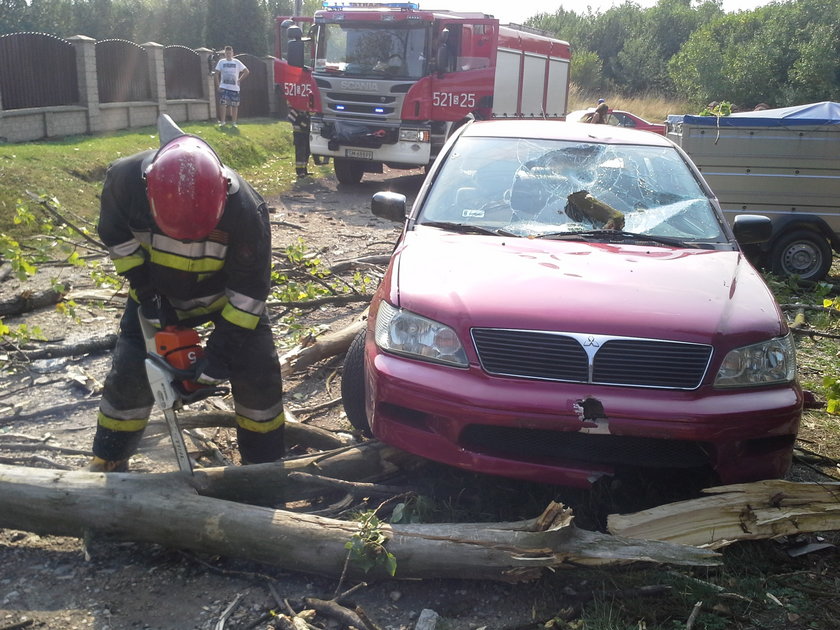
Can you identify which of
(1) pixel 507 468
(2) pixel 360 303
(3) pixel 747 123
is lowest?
(2) pixel 360 303

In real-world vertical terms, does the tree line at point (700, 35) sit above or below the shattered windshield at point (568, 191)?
above

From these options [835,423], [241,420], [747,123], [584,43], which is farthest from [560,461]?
[584,43]

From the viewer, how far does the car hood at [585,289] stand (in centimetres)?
333

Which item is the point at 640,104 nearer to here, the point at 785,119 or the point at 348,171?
the point at 348,171

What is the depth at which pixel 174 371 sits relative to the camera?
3.36 meters

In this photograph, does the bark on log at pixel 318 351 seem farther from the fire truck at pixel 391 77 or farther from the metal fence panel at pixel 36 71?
the metal fence panel at pixel 36 71

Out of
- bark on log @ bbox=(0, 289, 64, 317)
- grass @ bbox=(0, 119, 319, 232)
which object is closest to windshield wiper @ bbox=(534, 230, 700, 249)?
bark on log @ bbox=(0, 289, 64, 317)

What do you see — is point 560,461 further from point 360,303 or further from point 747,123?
point 747,123

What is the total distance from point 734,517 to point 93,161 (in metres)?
11.4

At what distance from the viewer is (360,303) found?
704 cm

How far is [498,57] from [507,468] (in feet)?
42.3

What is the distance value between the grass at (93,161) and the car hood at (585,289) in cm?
429

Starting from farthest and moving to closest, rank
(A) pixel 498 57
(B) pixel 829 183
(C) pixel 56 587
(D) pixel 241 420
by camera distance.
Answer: (A) pixel 498 57
(B) pixel 829 183
(D) pixel 241 420
(C) pixel 56 587

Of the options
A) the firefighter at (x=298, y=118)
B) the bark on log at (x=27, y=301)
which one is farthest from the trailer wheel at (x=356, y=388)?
the firefighter at (x=298, y=118)
